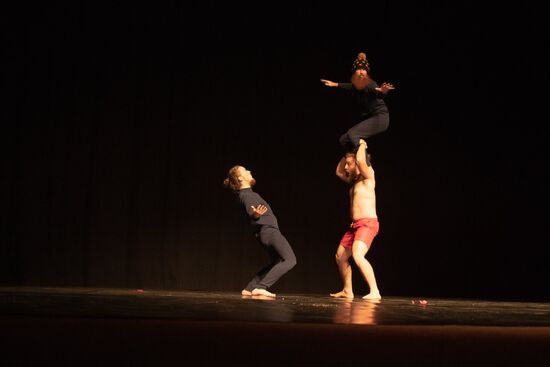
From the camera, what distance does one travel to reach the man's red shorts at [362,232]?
4.96m

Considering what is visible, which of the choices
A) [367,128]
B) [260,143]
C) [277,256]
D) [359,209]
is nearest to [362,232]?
[359,209]

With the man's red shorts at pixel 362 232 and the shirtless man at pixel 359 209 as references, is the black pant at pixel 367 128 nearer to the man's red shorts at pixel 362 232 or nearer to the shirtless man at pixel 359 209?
the shirtless man at pixel 359 209

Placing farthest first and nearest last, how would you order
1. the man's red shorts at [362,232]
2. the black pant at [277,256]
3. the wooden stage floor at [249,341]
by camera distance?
the man's red shorts at [362,232], the black pant at [277,256], the wooden stage floor at [249,341]

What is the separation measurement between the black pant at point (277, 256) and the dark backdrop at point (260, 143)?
4.65ft

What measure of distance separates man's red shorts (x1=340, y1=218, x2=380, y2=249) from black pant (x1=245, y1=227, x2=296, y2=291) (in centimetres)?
45

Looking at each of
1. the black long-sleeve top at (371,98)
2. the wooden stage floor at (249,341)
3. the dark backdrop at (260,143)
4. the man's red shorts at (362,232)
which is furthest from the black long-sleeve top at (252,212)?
the wooden stage floor at (249,341)

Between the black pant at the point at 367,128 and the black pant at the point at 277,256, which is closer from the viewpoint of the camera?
the black pant at the point at 277,256

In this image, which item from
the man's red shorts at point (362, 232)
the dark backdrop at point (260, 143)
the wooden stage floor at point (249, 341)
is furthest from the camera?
the dark backdrop at point (260, 143)

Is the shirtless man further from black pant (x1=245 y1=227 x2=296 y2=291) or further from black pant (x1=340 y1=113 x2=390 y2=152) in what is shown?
black pant (x1=245 y1=227 x2=296 y2=291)

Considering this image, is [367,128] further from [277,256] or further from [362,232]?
[277,256]

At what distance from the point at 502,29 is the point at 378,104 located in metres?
2.29

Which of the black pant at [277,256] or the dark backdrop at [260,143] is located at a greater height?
the dark backdrop at [260,143]

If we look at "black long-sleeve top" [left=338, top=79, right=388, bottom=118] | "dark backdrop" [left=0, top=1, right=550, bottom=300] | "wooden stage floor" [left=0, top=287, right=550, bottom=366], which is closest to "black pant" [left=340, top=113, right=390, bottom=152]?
"black long-sleeve top" [left=338, top=79, right=388, bottom=118]

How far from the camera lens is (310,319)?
282cm
